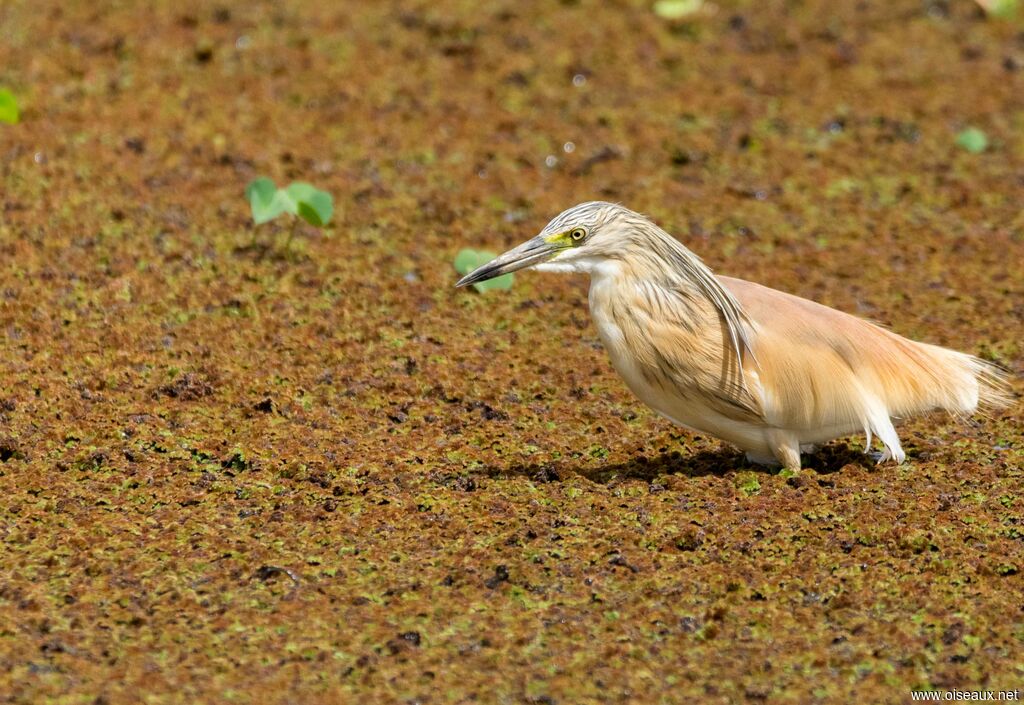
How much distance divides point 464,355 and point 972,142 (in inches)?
148

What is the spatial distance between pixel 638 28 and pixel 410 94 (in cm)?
174

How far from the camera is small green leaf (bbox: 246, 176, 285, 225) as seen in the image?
258 inches

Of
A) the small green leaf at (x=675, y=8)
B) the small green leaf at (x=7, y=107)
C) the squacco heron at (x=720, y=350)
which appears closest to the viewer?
the squacco heron at (x=720, y=350)

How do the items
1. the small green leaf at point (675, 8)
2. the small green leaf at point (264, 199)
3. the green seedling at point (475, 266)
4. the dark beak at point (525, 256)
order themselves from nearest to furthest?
the dark beak at point (525, 256) < the green seedling at point (475, 266) < the small green leaf at point (264, 199) < the small green leaf at point (675, 8)

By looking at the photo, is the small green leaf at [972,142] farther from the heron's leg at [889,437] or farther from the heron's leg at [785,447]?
the heron's leg at [785,447]

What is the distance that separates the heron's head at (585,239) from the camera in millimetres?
4941

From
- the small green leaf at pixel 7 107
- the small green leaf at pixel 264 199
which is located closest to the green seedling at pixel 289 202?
the small green leaf at pixel 264 199

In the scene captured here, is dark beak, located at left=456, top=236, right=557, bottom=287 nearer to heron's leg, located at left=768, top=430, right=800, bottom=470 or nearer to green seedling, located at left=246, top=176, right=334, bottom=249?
heron's leg, located at left=768, top=430, right=800, bottom=470

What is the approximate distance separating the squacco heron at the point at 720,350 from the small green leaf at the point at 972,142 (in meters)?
3.57

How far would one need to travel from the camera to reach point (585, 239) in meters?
4.96

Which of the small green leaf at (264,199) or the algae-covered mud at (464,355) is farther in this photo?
the small green leaf at (264,199)

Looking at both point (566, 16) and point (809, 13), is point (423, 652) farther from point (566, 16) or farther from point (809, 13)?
point (809, 13)

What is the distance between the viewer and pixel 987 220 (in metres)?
7.50

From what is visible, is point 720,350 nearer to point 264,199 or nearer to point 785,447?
point 785,447
